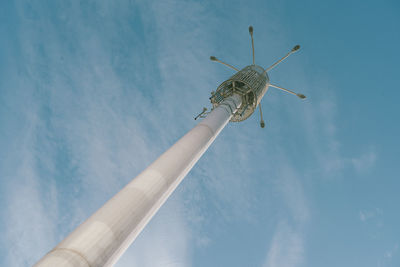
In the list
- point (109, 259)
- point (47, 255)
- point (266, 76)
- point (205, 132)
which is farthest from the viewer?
point (266, 76)

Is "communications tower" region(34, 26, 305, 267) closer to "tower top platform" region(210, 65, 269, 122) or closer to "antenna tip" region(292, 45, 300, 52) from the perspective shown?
"tower top platform" region(210, 65, 269, 122)

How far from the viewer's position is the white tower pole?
236 inches

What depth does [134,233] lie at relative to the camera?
8.10 meters

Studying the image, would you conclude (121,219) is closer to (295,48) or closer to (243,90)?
(243,90)

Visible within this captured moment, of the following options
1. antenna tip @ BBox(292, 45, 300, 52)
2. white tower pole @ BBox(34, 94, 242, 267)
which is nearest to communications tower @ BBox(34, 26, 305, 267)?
white tower pole @ BBox(34, 94, 242, 267)

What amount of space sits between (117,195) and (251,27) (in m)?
23.2

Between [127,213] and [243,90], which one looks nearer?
[127,213]

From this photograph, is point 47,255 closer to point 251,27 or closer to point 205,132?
point 205,132

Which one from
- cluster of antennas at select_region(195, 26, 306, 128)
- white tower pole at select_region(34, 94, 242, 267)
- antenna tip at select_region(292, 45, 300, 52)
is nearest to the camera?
white tower pole at select_region(34, 94, 242, 267)

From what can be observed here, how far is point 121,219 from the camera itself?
7.34 meters

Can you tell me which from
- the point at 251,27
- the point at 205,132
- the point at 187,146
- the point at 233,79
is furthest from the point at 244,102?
the point at 187,146

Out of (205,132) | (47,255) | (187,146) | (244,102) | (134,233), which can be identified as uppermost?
(244,102)

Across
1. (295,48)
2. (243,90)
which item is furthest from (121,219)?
(295,48)

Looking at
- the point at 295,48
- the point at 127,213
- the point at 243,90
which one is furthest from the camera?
the point at 295,48
